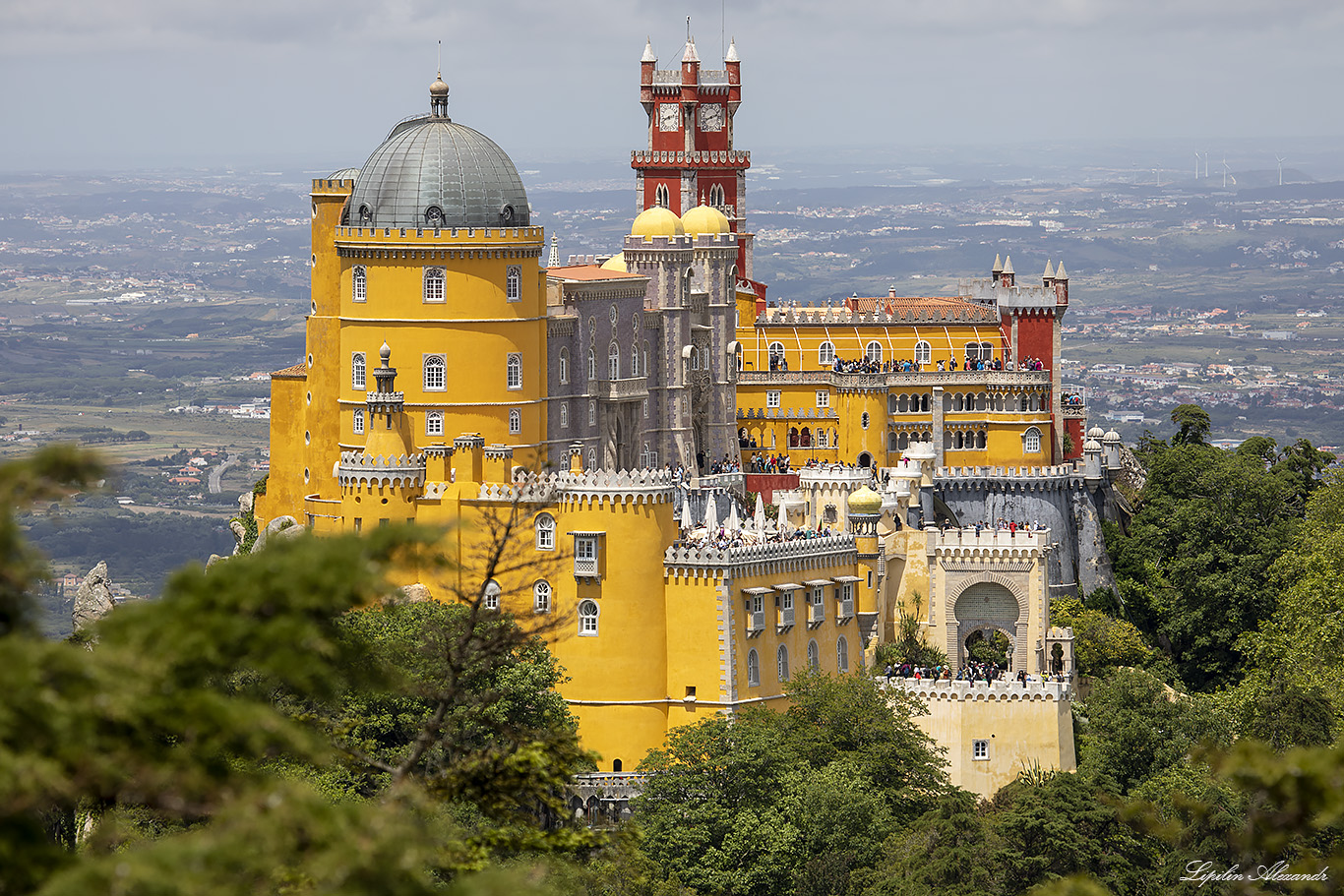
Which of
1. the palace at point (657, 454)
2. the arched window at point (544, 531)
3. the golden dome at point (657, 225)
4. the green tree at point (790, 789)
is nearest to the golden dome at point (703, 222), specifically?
the palace at point (657, 454)

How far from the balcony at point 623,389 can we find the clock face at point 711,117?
31690 millimetres

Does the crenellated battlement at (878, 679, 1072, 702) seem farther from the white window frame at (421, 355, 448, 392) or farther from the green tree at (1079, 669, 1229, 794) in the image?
the white window frame at (421, 355, 448, 392)

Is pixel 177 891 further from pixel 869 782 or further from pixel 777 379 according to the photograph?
pixel 777 379

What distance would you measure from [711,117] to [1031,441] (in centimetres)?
2826

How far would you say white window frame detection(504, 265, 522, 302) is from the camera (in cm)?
10138

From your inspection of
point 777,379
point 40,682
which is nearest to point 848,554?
point 777,379

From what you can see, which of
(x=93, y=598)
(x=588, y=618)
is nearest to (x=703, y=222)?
(x=588, y=618)

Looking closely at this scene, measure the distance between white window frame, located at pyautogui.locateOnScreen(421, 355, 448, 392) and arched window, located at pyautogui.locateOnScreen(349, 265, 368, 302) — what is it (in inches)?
138

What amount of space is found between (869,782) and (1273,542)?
35401 mm

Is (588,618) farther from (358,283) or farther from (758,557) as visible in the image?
(358,283)

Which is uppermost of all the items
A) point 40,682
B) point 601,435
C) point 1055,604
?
point 601,435

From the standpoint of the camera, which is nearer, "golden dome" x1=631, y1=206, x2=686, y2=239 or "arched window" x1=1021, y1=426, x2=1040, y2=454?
"golden dome" x1=631, y1=206, x2=686, y2=239

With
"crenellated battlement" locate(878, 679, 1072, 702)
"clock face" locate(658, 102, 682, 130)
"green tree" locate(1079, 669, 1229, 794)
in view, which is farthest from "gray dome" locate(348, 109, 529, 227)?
"clock face" locate(658, 102, 682, 130)

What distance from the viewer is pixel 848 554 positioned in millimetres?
Answer: 99000
